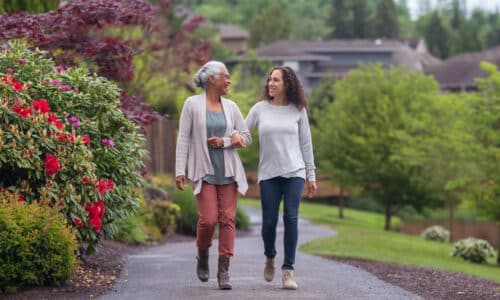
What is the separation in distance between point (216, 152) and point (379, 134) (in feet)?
89.5

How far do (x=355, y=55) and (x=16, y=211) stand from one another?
267 ft

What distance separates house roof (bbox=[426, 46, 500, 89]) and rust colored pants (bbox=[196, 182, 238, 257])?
74.3 meters

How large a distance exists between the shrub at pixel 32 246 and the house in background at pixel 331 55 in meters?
75.3

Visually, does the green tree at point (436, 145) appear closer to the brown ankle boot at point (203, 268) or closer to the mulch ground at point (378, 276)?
the mulch ground at point (378, 276)

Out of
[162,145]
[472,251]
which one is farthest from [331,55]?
[162,145]

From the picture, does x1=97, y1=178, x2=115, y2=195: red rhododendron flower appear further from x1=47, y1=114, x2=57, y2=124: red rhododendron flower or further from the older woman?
the older woman

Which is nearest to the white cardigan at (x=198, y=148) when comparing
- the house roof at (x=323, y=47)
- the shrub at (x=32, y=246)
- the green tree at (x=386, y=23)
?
the shrub at (x=32, y=246)

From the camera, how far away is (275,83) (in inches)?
375

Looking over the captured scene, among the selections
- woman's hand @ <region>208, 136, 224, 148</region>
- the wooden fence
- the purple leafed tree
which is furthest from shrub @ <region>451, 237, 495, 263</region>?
woman's hand @ <region>208, 136, 224, 148</region>

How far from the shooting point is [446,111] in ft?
111

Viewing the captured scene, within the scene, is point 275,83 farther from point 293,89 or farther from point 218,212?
point 218,212

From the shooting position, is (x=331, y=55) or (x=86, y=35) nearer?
(x=86, y=35)

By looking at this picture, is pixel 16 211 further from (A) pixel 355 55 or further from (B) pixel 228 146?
(A) pixel 355 55

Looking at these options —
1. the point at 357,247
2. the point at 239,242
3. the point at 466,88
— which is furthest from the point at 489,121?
the point at 466,88
